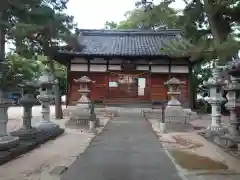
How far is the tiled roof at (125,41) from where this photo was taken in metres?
28.2

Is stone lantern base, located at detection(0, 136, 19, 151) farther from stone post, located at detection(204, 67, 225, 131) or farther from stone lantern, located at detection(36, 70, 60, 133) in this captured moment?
stone post, located at detection(204, 67, 225, 131)

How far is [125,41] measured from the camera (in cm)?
3209

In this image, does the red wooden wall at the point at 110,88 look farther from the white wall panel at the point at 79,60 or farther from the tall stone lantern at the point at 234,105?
the tall stone lantern at the point at 234,105

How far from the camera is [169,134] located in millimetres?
15656

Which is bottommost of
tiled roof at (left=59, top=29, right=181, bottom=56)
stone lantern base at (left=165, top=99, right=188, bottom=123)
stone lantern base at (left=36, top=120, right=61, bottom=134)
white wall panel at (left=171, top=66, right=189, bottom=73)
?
stone lantern base at (left=36, top=120, right=61, bottom=134)

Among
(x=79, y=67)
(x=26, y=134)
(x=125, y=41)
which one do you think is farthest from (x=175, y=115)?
(x=125, y=41)

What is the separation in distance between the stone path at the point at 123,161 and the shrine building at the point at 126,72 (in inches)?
553

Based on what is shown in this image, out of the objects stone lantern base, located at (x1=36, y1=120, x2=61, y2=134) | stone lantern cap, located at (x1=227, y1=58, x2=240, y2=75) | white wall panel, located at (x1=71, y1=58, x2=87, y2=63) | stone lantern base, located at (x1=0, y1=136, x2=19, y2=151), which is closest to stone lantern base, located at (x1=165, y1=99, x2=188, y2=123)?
stone lantern base, located at (x1=36, y1=120, x2=61, y2=134)

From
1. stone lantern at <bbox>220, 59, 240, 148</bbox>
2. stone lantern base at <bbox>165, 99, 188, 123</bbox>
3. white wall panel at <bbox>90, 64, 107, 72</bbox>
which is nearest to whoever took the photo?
stone lantern at <bbox>220, 59, 240, 148</bbox>

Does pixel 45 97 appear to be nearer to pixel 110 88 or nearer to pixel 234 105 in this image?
pixel 234 105

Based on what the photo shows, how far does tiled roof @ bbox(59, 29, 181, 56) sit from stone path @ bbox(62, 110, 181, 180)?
47.5 feet

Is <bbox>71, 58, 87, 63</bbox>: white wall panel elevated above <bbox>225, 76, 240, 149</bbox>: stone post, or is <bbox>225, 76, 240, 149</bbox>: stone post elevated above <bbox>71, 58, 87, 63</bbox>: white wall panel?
<bbox>71, 58, 87, 63</bbox>: white wall panel

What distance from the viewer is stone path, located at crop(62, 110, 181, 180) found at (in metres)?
7.72

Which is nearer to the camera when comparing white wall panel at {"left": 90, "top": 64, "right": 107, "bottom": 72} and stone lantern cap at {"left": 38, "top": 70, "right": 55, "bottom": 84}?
stone lantern cap at {"left": 38, "top": 70, "right": 55, "bottom": 84}
